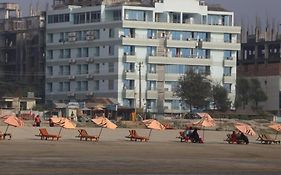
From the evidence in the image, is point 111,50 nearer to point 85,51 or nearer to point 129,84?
point 85,51

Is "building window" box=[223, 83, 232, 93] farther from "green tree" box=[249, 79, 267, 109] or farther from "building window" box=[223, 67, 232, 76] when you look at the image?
"green tree" box=[249, 79, 267, 109]

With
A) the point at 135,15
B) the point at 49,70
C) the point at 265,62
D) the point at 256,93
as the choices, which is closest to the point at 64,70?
the point at 49,70

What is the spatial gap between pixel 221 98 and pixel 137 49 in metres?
15.8

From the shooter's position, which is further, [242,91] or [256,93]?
[242,91]

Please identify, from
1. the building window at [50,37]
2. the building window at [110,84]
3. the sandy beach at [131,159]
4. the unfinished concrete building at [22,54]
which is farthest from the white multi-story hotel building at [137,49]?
the sandy beach at [131,159]

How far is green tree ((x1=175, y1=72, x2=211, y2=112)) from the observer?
446ft

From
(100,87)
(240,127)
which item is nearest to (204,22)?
(100,87)

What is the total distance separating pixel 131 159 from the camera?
4850 centimetres

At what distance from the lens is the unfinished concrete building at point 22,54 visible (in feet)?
495

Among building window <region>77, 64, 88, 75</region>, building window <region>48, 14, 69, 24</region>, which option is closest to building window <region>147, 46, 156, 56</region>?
building window <region>77, 64, 88, 75</region>

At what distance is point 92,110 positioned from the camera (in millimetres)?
125688

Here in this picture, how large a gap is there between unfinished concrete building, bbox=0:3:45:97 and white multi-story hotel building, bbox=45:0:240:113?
322cm

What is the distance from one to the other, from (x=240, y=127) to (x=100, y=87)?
218ft

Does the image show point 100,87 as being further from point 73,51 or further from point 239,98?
point 239,98
